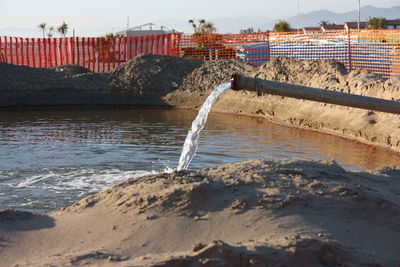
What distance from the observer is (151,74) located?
20.1 m

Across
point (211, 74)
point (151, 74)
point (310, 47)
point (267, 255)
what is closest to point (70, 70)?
point (151, 74)

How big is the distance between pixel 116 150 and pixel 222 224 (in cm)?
639

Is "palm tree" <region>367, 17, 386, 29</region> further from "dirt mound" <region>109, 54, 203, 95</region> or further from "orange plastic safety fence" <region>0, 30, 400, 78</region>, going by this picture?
"dirt mound" <region>109, 54, 203, 95</region>

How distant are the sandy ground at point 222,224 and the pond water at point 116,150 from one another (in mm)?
1919

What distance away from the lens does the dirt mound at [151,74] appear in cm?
1988

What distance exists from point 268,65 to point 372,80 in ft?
17.4

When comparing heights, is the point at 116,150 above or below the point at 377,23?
below

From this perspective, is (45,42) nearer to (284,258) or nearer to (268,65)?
(268,65)

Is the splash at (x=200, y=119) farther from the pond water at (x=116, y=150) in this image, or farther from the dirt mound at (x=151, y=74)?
the dirt mound at (x=151, y=74)

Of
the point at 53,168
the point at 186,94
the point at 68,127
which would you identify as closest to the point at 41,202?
the point at 53,168

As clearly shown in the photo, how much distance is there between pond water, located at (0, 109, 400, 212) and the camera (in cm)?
789

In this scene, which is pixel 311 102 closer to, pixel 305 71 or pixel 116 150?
pixel 305 71

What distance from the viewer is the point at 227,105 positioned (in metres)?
17.7

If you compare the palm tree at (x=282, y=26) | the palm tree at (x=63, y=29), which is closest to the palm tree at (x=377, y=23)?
the palm tree at (x=282, y=26)
